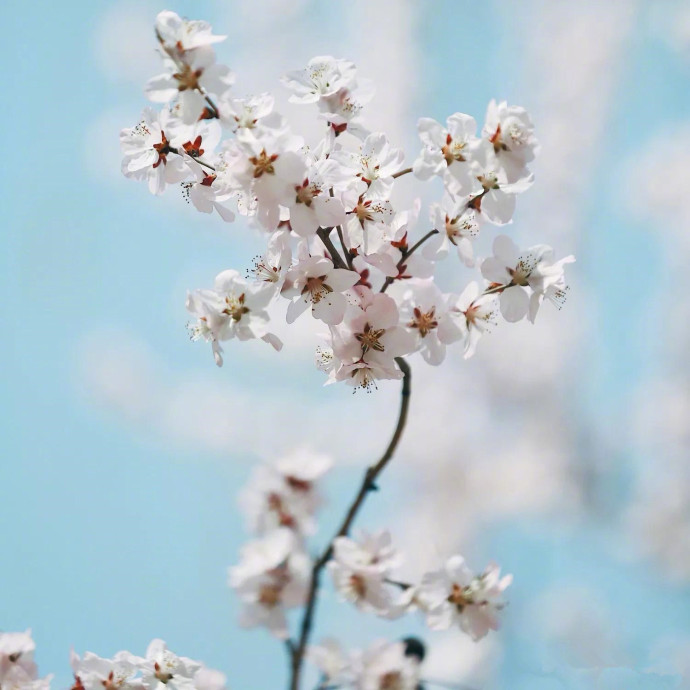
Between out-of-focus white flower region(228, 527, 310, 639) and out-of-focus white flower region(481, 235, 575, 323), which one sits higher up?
out-of-focus white flower region(481, 235, 575, 323)

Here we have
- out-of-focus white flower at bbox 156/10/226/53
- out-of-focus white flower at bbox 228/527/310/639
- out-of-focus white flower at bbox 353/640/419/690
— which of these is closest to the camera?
out-of-focus white flower at bbox 156/10/226/53

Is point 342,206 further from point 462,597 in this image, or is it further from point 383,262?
point 462,597

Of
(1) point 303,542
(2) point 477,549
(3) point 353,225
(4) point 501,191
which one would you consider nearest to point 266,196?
(3) point 353,225

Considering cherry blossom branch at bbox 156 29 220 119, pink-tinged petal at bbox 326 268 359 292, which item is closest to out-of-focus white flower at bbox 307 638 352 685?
pink-tinged petal at bbox 326 268 359 292

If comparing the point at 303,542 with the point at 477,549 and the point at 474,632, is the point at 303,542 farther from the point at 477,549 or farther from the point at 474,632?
the point at 477,549

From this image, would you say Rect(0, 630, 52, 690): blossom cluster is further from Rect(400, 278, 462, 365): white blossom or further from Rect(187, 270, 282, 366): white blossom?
Rect(400, 278, 462, 365): white blossom

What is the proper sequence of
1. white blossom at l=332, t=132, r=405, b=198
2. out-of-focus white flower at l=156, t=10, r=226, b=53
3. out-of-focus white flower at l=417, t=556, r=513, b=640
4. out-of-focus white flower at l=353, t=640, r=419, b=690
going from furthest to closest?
out-of-focus white flower at l=353, t=640, r=419, b=690 → out-of-focus white flower at l=417, t=556, r=513, b=640 → white blossom at l=332, t=132, r=405, b=198 → out-of-focus white flower at l=156, t=10, r=226, b=53

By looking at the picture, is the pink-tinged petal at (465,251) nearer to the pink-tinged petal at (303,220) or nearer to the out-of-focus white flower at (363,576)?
the pink-tinged petal at (303,220)
